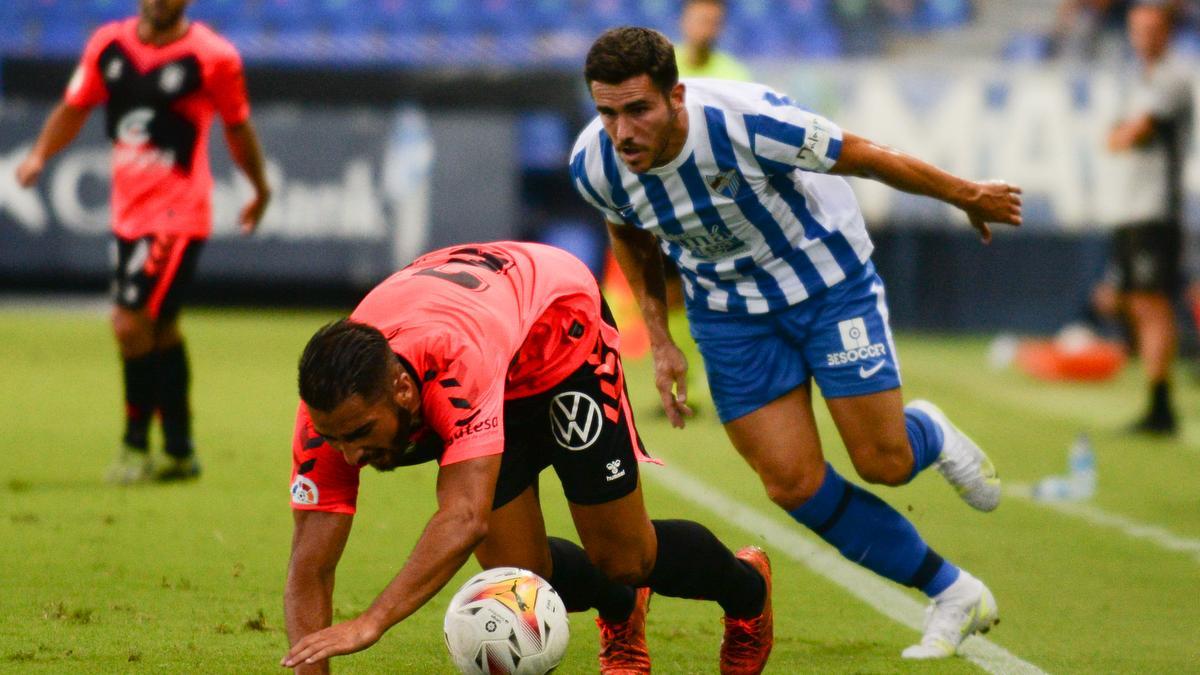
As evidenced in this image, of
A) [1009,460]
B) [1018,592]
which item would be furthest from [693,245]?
[1009,460]

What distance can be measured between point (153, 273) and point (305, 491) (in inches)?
153

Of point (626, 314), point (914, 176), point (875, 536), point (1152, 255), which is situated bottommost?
point (626, 314)

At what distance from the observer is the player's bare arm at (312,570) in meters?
3.72

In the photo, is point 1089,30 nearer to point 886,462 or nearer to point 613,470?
point 886,462

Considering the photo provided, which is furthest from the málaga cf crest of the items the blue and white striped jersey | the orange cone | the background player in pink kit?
the orange cone

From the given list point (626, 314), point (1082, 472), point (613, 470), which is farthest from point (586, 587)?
point (626, 314)

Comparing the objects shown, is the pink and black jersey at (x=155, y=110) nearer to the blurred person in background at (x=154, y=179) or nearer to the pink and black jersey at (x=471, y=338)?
the blurred person in background at (x=154, y=179)

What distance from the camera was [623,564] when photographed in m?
4.30

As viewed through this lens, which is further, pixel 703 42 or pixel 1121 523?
pixel 703 42

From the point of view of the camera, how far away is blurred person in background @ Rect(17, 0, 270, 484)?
7.35m

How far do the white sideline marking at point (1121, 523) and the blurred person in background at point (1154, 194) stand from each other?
240cm

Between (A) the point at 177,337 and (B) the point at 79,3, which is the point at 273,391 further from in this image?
(B) the point at 79,3

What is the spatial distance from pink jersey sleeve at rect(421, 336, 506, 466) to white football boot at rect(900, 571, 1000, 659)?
5.95ft

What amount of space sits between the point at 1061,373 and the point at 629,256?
28.8 ft
